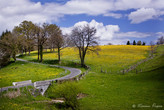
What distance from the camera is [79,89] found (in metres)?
19.5

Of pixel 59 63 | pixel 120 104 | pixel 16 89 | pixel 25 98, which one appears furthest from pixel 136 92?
pixel 59 63

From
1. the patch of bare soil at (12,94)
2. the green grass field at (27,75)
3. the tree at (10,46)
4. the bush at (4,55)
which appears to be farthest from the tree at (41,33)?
the patch of bare soil at (12,94)

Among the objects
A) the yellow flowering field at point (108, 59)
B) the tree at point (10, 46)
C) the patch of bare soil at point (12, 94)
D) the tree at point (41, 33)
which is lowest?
the patch of bare soil at point (12, 94)

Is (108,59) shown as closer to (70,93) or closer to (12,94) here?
(70,93)

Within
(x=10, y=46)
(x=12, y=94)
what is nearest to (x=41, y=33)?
(x=10, y=46)

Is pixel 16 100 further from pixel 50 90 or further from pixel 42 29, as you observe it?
pixel 42 29

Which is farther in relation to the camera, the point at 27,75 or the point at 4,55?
the point at 4,55

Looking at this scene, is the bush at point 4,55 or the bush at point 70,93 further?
the bush at point 4,55

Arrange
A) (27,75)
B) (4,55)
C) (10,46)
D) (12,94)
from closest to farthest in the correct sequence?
(12,94) → (27,75) → (10,46) → (4,55)

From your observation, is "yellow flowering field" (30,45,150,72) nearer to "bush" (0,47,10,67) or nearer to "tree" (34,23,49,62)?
"tree" (34,23,49,62)

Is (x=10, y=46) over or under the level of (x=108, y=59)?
over

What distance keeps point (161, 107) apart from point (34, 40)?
175 ft

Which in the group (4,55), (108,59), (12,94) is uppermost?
(4,55)

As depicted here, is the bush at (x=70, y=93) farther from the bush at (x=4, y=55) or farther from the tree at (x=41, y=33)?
the bush at (x=4, y=55)
